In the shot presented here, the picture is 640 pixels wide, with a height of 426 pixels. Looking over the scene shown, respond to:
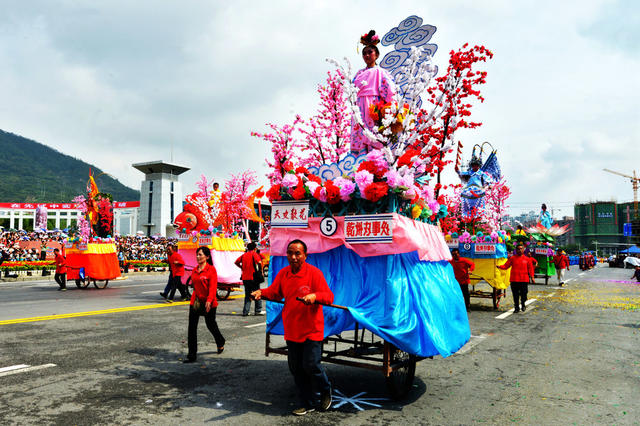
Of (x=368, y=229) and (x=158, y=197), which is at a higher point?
(x=158, y=197)

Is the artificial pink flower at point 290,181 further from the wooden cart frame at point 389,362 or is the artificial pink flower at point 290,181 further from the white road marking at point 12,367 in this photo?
the white road marking at point 12,367

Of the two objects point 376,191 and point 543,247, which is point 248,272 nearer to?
point 376,191

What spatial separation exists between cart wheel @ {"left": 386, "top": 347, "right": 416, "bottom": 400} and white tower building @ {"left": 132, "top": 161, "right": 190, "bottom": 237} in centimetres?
9619

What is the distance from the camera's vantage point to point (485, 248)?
14.0 meters

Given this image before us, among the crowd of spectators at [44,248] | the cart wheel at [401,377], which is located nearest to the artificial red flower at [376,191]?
the cart wheel at [401,377]

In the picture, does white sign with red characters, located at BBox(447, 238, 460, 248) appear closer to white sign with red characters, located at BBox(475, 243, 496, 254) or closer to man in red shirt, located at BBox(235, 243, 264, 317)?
white sign with red characters, located at BBox(475, 243, 496, 254)

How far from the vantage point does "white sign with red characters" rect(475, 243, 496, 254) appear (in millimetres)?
13806

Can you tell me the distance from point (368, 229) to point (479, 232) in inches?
409

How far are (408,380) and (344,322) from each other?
1058 millimetres

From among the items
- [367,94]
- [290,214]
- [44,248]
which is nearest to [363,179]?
[290,214]

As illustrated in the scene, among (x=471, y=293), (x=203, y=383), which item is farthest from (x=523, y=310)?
(x=203, y=383)

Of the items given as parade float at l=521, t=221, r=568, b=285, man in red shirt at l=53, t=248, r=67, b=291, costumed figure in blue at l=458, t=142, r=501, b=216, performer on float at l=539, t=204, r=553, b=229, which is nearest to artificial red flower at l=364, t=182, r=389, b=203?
costumed figure in blue at l=458, t=142, r=501, b=216

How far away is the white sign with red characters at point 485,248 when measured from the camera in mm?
13806

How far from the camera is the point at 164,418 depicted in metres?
4.57
